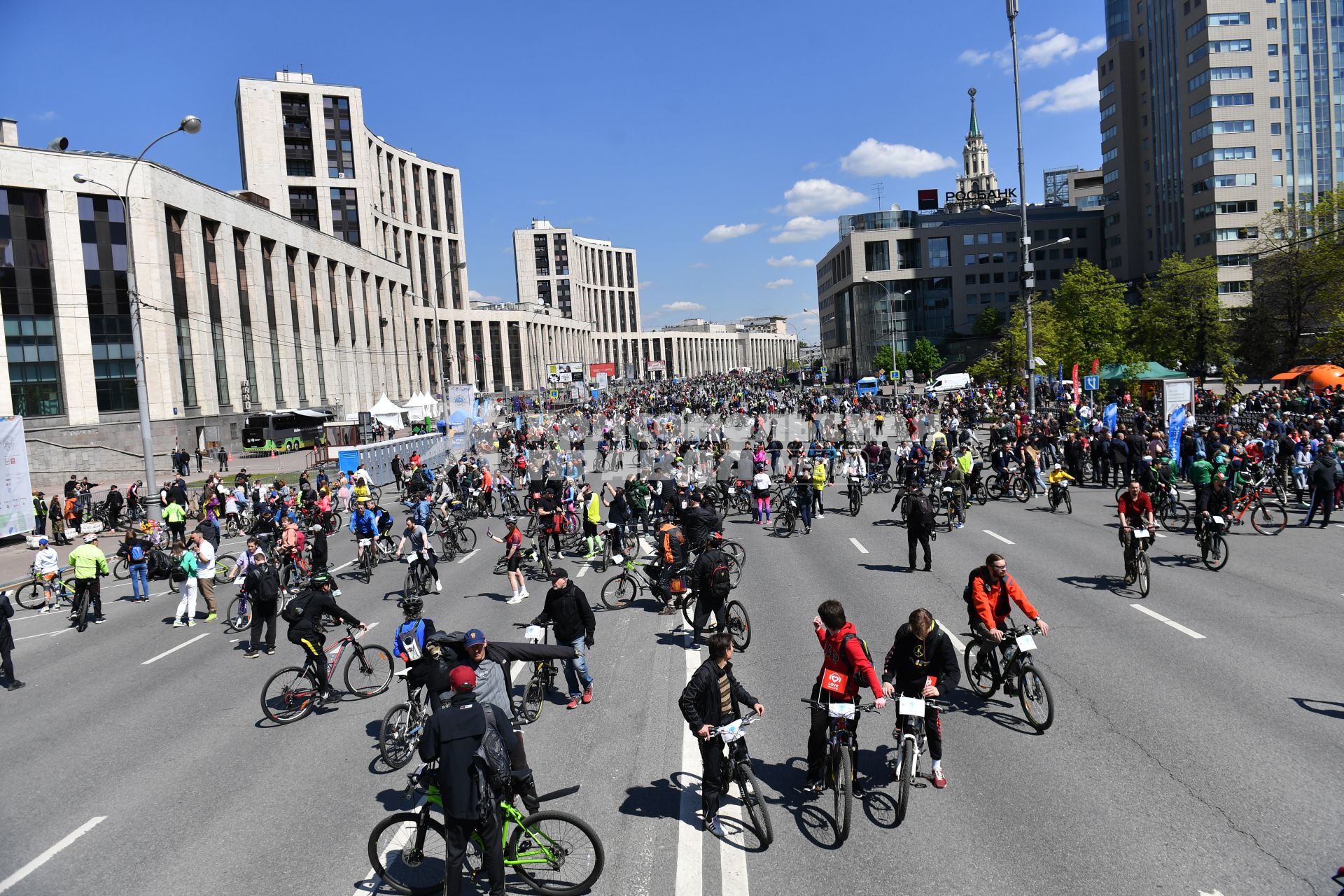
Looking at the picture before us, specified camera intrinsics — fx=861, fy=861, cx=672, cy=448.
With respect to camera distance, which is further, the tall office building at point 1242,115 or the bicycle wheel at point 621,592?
the tall office building at point 1242,115

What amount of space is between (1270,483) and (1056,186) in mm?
165827

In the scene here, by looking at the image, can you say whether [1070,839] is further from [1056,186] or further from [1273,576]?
[1056,186]

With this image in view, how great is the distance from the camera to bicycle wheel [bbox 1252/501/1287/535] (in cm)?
1861

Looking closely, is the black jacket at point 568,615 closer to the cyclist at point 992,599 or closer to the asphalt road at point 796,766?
the asphalt road at point 796,766

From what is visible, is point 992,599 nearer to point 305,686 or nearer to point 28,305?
point 305,686

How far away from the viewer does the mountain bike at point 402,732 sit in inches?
340

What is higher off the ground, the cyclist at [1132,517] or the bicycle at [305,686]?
the cyclist at [1132,517]

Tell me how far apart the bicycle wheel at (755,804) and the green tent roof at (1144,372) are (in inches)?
1554

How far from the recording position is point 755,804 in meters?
6.65

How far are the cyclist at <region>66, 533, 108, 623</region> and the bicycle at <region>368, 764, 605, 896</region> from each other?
1320 centimetres

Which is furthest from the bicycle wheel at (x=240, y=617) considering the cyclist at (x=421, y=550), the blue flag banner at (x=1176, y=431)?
the blue flag banner at (x=1176, y=431)

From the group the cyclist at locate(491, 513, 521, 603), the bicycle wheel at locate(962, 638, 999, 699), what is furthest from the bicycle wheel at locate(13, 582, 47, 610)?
the bicycle wheel at locate(962, 638, 999, 699)

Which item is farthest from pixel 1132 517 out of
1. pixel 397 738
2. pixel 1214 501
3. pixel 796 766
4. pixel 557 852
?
pixel 397 738

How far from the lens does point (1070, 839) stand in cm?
639
